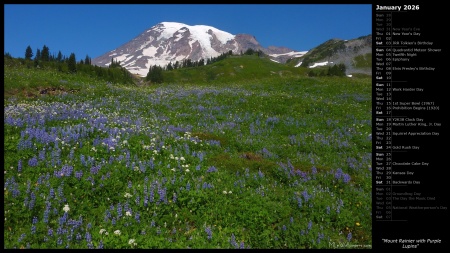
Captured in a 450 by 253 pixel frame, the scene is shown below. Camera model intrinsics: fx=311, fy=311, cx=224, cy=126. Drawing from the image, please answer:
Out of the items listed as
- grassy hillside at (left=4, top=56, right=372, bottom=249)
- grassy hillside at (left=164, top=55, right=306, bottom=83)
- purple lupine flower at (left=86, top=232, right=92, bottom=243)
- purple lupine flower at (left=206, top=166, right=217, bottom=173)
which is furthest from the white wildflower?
grassy hillside at (left=164, top=55, right=306, bottom=83)

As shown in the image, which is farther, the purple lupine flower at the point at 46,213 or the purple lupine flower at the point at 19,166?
the purple lupine flower at the point at 19,166

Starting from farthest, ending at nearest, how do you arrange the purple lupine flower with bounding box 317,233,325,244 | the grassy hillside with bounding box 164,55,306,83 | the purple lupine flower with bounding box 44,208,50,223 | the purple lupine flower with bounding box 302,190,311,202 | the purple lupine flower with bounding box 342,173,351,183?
the grassy hillside with bounding box 164,55,306,83 < the purple lupine flower with bounding box 342,173,351,183 < the purple lupine flower with bounding box 302,190,311,202 < the purple lupine flower with bounding box 317,233,325,244 < the purple lupine flower with bounding box 44,208,50,223

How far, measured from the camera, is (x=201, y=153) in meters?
10.9

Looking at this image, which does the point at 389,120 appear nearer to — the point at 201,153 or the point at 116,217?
the point at 201,153

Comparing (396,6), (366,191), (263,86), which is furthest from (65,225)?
(263,86)

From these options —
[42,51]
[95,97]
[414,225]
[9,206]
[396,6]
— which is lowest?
[414,225]

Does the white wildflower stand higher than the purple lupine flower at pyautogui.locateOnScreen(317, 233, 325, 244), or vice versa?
the white wildflower

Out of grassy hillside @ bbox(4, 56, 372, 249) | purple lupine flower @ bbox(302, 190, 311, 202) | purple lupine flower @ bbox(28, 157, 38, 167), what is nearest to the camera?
grassy hillside @ bbox(4, 56, 372, 249)

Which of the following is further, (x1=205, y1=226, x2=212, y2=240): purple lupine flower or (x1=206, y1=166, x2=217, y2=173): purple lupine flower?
(x1=206, y1=166, x2=217, y2=173): purple lupine flower

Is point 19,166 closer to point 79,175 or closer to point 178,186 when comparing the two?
point 79,175

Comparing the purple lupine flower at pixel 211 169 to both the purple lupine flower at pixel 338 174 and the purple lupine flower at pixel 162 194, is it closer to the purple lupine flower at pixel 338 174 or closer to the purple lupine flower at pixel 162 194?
the purple lupine flower at pixel 162 194

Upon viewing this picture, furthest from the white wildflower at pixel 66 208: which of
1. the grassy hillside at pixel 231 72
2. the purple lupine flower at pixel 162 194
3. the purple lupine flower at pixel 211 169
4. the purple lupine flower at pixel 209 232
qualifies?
the grassy hillside at pixel 231 72

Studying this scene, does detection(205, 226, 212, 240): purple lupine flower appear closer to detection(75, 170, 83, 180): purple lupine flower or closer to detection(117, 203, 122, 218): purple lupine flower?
detection(117, 203, 122, 218): purple lupine flower
